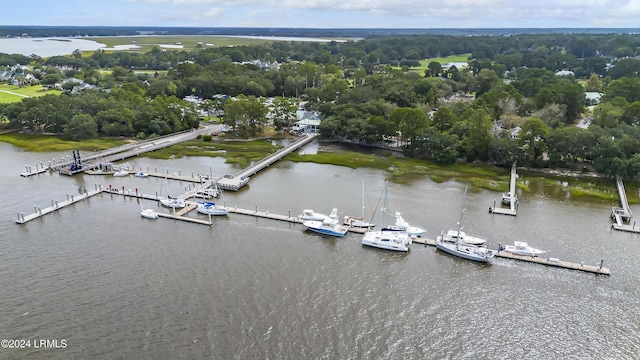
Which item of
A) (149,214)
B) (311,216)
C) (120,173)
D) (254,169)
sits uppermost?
(120,173)

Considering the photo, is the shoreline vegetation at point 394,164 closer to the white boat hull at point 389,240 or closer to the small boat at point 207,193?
the small boat at point 207,193

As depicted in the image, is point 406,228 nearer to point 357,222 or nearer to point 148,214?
point 357,222

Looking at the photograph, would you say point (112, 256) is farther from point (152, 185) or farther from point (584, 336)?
point (584, 336)

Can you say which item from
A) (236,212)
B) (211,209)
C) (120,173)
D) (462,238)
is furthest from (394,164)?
(120,173)

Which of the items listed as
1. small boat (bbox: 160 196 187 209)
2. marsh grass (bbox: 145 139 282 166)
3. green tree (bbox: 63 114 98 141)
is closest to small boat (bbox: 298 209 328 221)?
small boat (bbox: 160 196 187 209)

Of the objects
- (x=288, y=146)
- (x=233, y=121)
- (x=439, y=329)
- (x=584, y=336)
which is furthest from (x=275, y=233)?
(x=233, y=121)

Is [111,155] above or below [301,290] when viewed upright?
above
